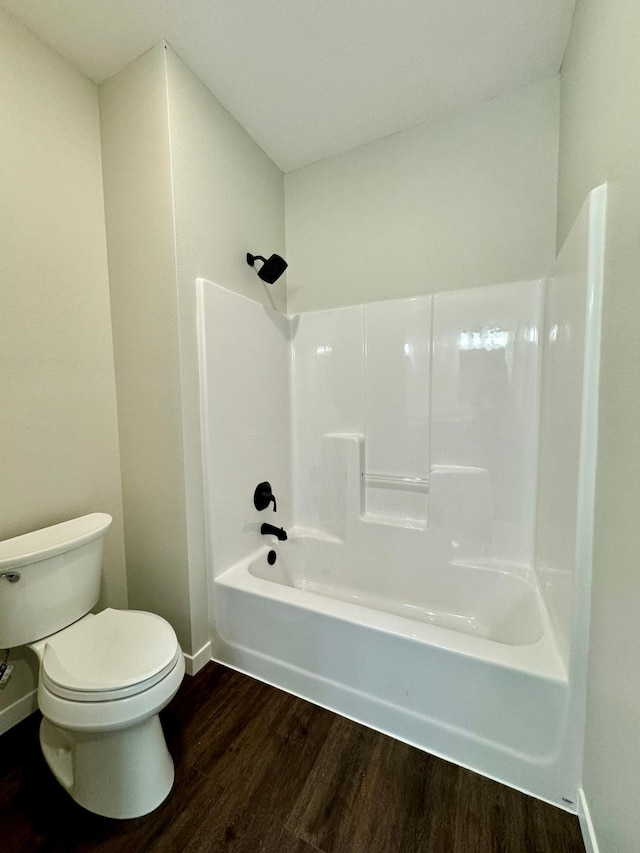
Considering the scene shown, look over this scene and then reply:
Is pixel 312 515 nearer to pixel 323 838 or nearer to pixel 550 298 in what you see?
pixel 323 838

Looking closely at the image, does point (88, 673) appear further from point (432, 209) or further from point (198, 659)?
point (432, 209)

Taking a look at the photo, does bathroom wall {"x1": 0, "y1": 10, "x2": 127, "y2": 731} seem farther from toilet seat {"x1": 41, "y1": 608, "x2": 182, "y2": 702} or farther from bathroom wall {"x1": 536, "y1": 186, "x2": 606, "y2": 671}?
bathroom wall {"x1": 536, "y1": 186, "x2": 606, "y2": 671}

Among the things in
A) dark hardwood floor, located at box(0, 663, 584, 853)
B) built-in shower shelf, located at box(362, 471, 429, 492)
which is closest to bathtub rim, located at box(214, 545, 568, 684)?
dark hardwood floor, located at box(0, 663, 584, 853)

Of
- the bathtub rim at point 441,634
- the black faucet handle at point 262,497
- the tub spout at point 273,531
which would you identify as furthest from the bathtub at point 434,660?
the black faucet handle at point 262,497

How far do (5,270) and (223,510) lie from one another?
3.98 ft

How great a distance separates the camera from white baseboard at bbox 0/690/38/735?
46.1 inches

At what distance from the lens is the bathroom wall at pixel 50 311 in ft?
3.81

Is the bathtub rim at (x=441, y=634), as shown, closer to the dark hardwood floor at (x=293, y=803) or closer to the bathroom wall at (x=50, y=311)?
the dark hardwood floor at (x=293, y=803)

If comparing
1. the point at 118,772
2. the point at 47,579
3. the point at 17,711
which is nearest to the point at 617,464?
the point at 118,772

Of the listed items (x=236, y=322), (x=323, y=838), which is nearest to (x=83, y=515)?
(x=236, y=322)

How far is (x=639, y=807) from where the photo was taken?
2.07 ft

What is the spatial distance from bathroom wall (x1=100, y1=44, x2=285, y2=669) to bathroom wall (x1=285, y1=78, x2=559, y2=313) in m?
0.58

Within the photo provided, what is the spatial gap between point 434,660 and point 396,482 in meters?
0.87

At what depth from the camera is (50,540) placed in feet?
3.73
